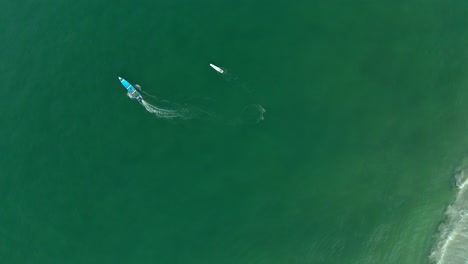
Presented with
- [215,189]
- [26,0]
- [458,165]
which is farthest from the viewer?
[26,0]

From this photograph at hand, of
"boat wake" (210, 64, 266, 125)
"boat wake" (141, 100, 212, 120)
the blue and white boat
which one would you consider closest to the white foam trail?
"boat wake" (141, 100, 212, 120)

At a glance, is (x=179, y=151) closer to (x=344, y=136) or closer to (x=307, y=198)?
(x=307, y=198)

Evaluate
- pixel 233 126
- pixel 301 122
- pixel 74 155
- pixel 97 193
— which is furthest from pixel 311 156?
pixel 74 155

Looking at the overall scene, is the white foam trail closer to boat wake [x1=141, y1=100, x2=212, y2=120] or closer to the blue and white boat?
boat wake [x1=141, y1=100, x2=212, y2=120]

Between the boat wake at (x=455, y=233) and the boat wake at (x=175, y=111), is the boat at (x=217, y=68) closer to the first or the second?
the boat wake at (x=175, y=111)

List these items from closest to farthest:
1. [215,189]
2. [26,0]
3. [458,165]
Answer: [458,165] → [215,189] → [26,0]

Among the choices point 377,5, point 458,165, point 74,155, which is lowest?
point 74,155
